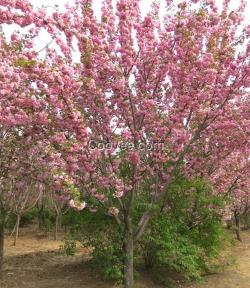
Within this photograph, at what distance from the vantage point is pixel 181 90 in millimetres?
9422

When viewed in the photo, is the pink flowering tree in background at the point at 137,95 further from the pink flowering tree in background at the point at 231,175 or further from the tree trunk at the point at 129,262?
the pink flowering tree in background at the point at 231,175

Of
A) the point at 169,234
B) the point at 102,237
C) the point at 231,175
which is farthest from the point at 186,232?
the point at 231,175

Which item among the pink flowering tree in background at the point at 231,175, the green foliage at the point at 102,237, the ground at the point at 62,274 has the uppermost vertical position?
the pink flowering tree in background at the point at 231,175

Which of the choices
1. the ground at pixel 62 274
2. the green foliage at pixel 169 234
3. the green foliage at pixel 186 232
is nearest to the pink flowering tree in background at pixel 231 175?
the green foliage at pixel 186 232

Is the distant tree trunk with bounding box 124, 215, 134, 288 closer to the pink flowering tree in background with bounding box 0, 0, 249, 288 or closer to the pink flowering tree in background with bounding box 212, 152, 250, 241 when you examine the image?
the pink flowering tree in background with bounding box 0, 0, 249, 288

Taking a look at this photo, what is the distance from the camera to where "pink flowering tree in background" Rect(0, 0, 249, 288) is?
809 centimetres

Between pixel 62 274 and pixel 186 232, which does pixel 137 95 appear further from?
pixel 62 274

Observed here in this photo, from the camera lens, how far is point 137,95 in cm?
954

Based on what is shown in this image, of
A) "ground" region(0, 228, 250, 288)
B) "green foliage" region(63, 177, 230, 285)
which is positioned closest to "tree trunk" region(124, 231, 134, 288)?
"green foliage" region(63, 177, 230, 285)

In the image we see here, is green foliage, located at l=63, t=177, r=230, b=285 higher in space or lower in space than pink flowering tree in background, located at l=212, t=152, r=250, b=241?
lower

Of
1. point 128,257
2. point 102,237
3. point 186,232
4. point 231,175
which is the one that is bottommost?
point 128,257

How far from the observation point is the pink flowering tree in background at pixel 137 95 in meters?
8.09

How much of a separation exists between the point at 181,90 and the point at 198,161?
2.52 meters

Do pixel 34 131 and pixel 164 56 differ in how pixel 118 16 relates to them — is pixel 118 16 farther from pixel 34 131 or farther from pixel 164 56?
pixel 34 131
